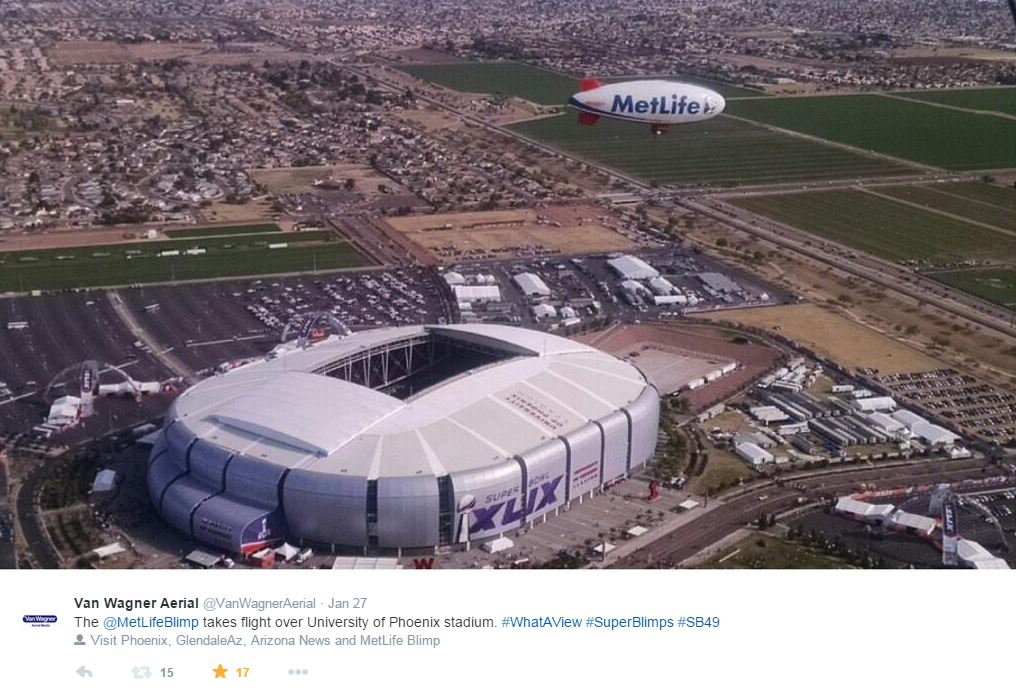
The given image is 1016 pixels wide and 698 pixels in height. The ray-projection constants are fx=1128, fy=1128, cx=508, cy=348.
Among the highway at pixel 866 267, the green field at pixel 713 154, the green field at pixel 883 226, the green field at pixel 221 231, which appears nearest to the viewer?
the highway at pixel 866 267

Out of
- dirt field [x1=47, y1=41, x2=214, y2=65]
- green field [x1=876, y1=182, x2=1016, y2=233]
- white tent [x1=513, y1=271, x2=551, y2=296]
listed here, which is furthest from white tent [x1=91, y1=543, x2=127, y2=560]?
dirt field [x1=47, y1=41, x2=214, y2=65]

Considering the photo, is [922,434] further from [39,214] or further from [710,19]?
[710,19]

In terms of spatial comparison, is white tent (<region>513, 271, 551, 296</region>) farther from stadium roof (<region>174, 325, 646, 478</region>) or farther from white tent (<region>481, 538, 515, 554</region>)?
white tent (<region>481, 538, 515, 554</region>)

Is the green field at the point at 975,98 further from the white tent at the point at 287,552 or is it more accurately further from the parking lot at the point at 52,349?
the white tent at the point at 287,552

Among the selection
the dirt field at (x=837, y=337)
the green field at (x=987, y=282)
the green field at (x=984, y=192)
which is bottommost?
the dirt field at (x=837, y=337)

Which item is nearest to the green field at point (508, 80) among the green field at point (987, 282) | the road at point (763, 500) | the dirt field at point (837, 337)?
the green field at point (987, 282)
